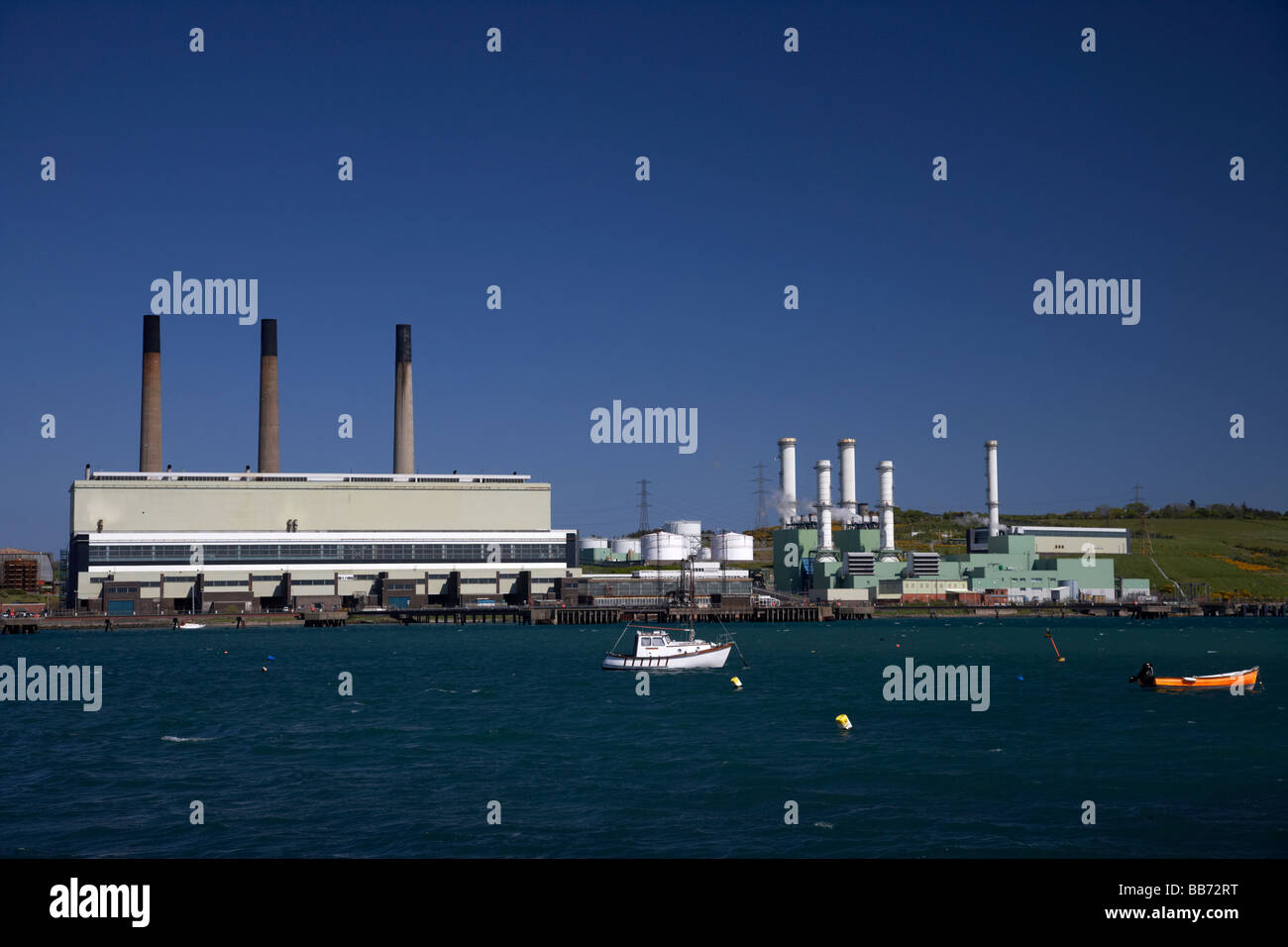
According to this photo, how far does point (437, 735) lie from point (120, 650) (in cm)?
6915

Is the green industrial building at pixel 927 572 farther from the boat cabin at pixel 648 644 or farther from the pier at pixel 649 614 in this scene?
the boat cabin at pixel 648 644

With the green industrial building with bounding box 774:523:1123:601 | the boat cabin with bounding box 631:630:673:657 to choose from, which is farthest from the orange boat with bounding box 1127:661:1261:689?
the green industrial building with bounding box 774:523:1123:601

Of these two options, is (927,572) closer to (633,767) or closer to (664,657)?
(664,657)

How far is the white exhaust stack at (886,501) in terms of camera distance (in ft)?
634

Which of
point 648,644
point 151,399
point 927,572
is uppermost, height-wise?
point 151,399

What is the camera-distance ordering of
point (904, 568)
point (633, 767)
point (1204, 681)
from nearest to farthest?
point (633, 767)
point (1204, 681)
point (904, 568)

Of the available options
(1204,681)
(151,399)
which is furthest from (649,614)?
(1204,681)

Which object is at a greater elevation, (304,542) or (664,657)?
(304,542)

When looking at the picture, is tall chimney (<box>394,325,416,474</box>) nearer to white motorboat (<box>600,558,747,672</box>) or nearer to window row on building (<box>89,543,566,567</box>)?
window row on building (<box>89,543,566,567</box>)

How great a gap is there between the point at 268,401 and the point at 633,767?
5273 inches

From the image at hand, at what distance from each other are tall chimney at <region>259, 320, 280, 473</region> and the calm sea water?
84239 mm

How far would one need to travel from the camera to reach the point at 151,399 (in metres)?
154
